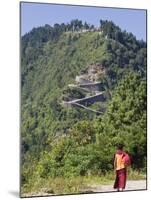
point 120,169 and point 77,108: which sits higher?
point 77,108

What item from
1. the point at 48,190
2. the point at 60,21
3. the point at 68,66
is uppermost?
the point at 60,21

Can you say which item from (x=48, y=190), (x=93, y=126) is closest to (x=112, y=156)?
(x=93, y=126)

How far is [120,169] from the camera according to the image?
3629 millimetres

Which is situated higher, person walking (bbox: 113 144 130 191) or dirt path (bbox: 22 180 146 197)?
person walking (bbox: 113 144 130 191)

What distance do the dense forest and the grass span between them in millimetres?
15

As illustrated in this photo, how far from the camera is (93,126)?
359cm

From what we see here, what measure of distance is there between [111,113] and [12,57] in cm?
77

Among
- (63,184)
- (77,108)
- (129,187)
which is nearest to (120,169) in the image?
(129,187)

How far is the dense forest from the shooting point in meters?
3.45

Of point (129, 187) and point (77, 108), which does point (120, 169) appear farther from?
point (77, 108)

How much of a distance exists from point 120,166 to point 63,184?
0.41m

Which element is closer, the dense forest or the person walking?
the dense forest

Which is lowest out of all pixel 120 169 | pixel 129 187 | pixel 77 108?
pixel 129 187

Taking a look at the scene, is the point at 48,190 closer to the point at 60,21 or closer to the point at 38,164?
the point at 38,164
